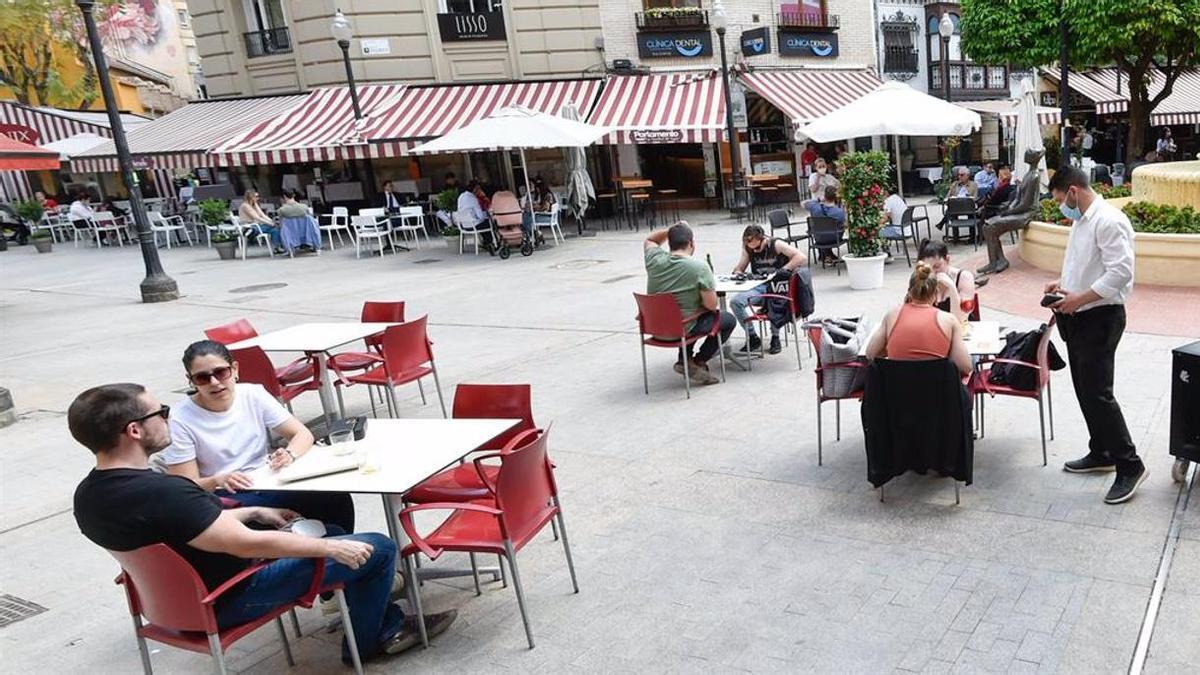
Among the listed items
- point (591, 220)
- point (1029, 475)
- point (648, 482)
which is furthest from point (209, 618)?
point (591, 220)

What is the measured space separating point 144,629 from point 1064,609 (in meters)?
3.74

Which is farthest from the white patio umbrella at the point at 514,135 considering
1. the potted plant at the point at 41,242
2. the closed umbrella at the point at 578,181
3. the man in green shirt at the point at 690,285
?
the potted plant at the point at 41,242

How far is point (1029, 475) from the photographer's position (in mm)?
4918

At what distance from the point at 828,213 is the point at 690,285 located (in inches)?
229

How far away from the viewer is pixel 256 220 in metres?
19.2

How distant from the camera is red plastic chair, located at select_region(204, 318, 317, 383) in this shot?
276 inches

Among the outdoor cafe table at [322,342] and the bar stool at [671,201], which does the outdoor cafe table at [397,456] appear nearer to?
the outdoor cafe table at [322,342]

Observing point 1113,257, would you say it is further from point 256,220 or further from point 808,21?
point 808,21

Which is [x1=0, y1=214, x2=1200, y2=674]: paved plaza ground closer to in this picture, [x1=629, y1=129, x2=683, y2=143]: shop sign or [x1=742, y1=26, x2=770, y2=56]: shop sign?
[x1=629, y1=129, x2=683, y2=143]: shop sign

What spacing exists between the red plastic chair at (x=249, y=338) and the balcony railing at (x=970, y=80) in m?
25.8

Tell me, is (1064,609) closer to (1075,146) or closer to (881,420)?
(881,420)

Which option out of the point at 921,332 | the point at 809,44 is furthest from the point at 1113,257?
the point at 809,44

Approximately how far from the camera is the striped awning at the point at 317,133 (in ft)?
64.7

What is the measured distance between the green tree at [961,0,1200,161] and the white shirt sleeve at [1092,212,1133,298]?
14394 millimetres
